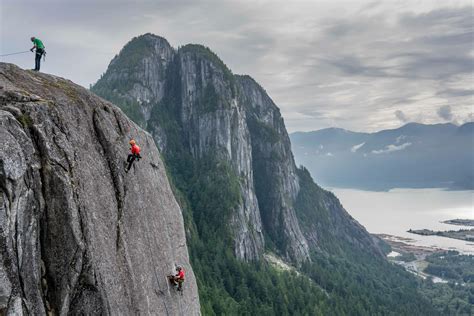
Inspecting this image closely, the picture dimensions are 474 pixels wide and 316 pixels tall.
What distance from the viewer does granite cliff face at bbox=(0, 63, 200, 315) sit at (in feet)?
49.0

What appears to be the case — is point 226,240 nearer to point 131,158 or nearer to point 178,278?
point 178,278

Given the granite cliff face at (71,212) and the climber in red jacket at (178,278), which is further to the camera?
the climber in red jacket at (178,278)

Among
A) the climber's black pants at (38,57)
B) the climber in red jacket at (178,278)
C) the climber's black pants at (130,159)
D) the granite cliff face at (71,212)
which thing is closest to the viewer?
the granite cliff face at (71,212)

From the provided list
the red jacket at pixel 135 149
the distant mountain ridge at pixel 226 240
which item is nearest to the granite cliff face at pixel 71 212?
the red jacket at pixel 135 149

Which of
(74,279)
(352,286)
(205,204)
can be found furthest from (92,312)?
(352,286)

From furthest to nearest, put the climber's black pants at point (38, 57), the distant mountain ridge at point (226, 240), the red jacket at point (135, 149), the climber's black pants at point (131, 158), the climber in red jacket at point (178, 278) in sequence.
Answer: the distant mountain ridge at point (226, 240) < the climber's black pants at point (38, 57) < the climber in red jacket at point (178, 278) < the climber's black pants at point (131, 158) < the red jacket at point (135, 149)

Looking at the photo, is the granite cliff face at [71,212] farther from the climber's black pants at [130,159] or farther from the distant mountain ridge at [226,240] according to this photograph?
the distant mountain ridge at [226,240]

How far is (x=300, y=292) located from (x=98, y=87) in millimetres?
141613

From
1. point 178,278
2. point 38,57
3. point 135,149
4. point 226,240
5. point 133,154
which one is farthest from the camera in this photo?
point 226,240

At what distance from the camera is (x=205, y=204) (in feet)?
525

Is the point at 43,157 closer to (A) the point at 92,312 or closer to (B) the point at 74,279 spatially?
(B) the point at 74,279

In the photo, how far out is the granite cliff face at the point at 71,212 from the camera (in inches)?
588

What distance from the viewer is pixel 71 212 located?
1677 cm

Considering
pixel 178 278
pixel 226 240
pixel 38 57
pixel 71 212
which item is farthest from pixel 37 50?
pixel 226 240
